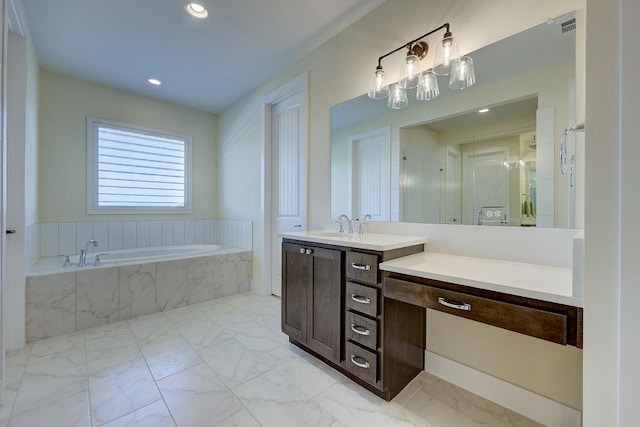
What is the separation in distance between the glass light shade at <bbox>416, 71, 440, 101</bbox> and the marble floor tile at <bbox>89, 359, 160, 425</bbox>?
7.92 ft

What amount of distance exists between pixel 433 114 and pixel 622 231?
1208 mm

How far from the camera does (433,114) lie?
1746mm

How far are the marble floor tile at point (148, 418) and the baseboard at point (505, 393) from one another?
1.53 meters

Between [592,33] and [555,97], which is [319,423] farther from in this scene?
[555,97]

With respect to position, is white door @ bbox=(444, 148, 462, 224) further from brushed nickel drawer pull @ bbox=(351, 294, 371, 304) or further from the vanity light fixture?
Answer: brushed nickel drawer pull @ bbox=(351, 294, 371, 304)

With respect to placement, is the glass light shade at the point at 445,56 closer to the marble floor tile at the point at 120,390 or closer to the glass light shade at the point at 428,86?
the glass light shade at the point at 428,86

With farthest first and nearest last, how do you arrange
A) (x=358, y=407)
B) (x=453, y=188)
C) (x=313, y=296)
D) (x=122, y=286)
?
(x=122, y=286) < (x=313, y=296) < (x=453, y=188) < (x=358, y=407)

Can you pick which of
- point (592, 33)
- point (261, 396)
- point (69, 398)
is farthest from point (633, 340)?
point (69, 398)

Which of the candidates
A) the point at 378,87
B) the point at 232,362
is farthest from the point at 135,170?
the point at 378,87

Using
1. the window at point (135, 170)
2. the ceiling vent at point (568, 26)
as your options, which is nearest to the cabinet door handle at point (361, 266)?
the ceiling vent at point (568, 26)

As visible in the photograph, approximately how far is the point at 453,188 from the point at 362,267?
0.77 meters

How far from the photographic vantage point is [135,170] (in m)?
3.52

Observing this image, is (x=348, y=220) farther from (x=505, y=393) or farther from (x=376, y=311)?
(x=505, y=393)

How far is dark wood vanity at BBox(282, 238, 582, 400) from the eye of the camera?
3.27 feet
